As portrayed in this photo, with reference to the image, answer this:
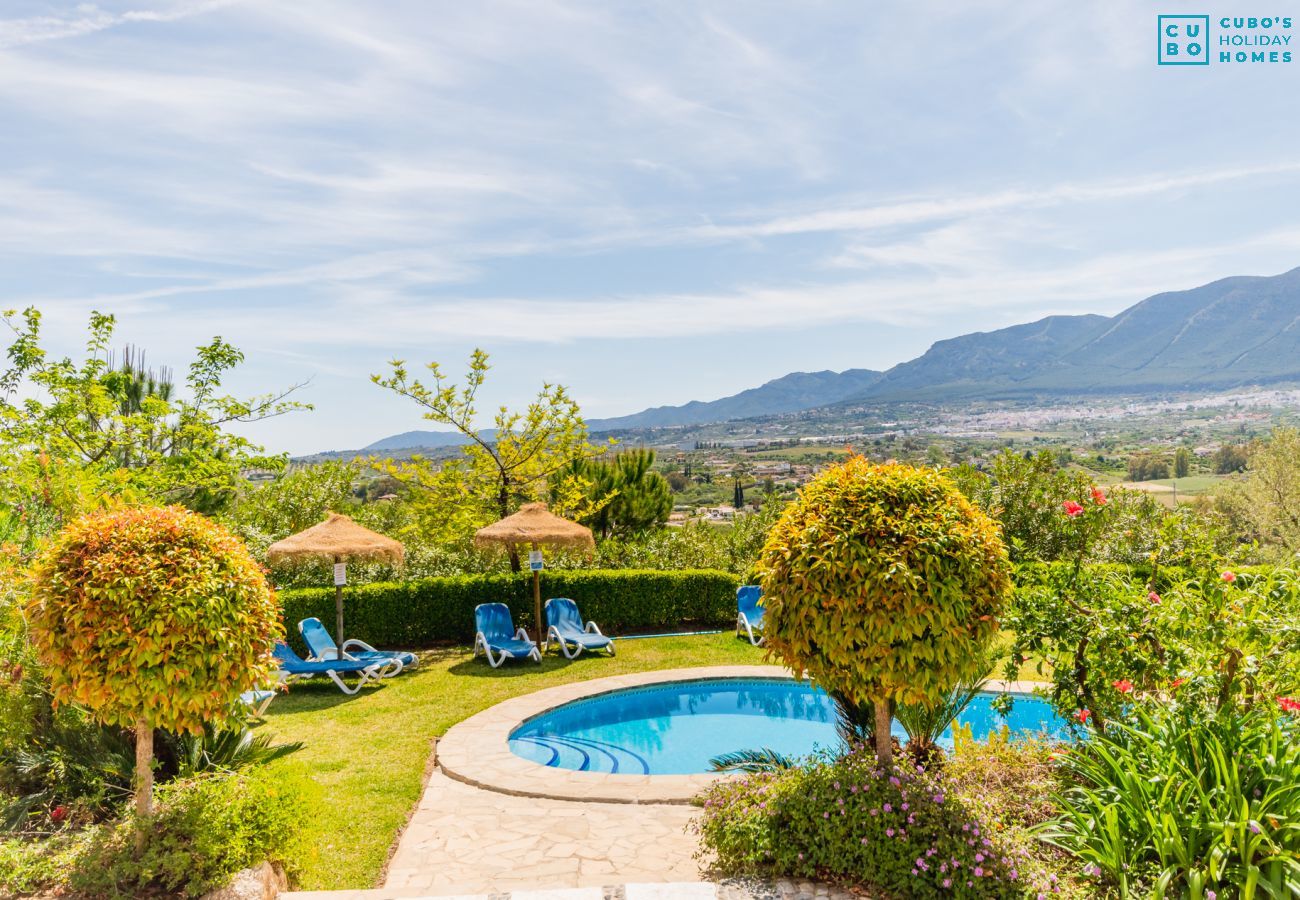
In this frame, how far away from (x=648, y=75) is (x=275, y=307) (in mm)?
10299

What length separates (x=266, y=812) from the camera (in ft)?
15.0

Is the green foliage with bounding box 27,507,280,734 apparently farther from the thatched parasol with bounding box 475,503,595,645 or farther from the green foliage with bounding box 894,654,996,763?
the thatched parasol with bounding box 475,503,595,645

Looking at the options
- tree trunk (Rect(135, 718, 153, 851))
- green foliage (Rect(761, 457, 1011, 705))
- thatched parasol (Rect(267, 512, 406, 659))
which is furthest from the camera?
thatched parasol (Rect(267, 512, 406, 659))

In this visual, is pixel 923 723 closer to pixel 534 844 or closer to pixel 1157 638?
pixel 1157 638

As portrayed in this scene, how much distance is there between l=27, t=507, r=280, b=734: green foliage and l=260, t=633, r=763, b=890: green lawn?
1.14 m

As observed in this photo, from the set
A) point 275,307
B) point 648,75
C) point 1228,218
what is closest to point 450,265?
point 275,307

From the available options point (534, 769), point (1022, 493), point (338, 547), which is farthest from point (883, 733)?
point (1022, 493)

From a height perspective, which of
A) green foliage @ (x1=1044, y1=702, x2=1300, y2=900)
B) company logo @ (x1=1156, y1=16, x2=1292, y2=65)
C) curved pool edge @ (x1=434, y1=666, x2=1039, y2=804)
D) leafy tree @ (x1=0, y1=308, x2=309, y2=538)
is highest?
company logo @ (x1=1156, y1=16, x2=1292, y2=65)

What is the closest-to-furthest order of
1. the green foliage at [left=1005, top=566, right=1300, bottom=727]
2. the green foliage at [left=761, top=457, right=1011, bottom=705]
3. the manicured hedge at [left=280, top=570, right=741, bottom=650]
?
1. the green foliage at [left=761, top=457, right=1011, bottom=705]
2. the green foliage at [left=1005, top=566, right=1300, bottom=727]
3. the manicured hedge at [left=280, top=570, right=741, bottom=650]

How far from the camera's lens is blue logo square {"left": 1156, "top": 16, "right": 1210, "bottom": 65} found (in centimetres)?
1033

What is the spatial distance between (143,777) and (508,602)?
9843mm

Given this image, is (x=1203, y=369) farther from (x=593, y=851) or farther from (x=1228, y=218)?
(x=593, y=851)

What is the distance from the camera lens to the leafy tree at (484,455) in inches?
603

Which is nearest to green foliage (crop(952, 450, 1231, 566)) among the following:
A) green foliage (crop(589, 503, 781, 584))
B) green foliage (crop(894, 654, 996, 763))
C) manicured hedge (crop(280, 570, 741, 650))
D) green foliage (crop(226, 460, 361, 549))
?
green foliage (crop(894, 654, 996, 763))
